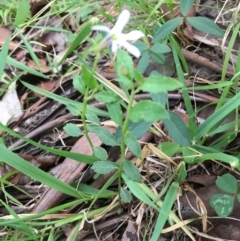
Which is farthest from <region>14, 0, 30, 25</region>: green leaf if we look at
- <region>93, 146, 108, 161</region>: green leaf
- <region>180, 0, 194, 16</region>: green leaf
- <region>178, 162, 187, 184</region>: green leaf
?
<region>178, 162, 187, 184</region>: green leaf

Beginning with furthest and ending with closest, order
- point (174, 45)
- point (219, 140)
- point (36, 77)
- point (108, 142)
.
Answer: point (36, 77) < point (174, 45) < point (219, 140) < point (108, 142)

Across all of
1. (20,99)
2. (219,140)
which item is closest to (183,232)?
(219,140)

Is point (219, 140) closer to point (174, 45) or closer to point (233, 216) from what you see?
point (233, 216)

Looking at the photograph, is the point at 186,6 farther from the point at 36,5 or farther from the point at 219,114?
the point at 36,5

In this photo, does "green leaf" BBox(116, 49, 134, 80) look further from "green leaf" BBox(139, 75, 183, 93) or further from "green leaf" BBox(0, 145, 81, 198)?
"green leaf" BBox(0, 145, 81, 198)

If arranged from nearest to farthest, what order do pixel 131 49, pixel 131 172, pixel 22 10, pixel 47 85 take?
pixel 131 49
pixel 131 172
pixel 22 10
pixel 47 85

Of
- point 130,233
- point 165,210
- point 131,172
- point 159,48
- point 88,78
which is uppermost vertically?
point 88,78

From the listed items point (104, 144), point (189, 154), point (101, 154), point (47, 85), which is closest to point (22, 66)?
point (47, 85)
